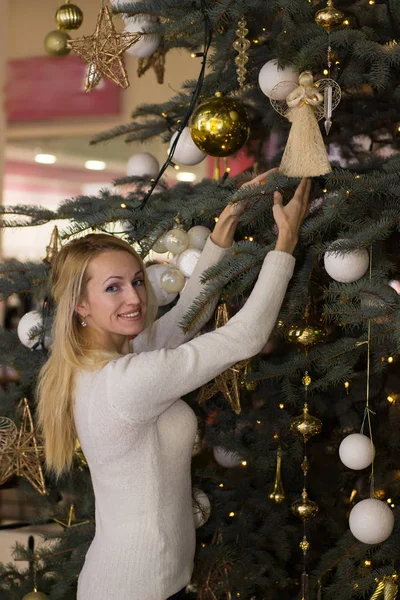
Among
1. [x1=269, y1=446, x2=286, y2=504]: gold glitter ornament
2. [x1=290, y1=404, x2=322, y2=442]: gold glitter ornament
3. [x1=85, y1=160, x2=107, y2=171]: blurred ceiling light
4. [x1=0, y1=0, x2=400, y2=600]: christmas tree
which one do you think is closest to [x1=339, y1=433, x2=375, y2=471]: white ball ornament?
[x1=0, y1=0, x2=400, y2=600]: christmas tree

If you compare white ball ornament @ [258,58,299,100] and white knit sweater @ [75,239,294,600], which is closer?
white knit sweater @ [75,239,294,600]

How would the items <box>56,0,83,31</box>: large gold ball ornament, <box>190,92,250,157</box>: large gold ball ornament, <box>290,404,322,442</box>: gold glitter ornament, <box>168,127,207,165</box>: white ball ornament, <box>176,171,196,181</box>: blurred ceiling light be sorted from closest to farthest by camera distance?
1. <box>190,92,250,157</box>: large gold ball ornament
2. <box>290,404,322,442</box>: gold glitter ornament
3. <box>168,127,207,165</box>: white ball ornament
4. <box>56,0,83,31</box>: large gold ball ornament
5. <box>176,171,196,181</box>: blurred ceiling light

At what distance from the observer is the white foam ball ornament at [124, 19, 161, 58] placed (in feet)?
6.71

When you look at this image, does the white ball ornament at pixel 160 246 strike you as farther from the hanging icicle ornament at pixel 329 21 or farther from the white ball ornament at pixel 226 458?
the white ball ornament at pixel 226 458

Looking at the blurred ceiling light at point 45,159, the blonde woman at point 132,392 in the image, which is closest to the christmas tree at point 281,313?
the blonde woman at point 132,392

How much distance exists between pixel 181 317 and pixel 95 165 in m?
3.97

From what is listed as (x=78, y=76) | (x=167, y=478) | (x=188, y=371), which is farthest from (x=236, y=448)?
(x=78, y=76)

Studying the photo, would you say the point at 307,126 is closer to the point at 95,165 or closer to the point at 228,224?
the point at 228,224

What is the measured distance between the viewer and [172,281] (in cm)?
187

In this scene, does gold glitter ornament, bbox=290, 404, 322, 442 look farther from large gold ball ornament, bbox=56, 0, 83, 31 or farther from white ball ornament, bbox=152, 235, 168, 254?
large gold ball ornament, bbox=56, 0, 83, 31

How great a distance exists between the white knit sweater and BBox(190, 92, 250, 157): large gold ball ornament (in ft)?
1.09

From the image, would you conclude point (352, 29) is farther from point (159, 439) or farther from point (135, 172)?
point (159, 439)

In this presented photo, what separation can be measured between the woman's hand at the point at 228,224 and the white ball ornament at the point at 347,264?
22 centimetres

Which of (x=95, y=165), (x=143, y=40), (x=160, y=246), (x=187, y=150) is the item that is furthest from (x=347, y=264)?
(x=95, y=165)
